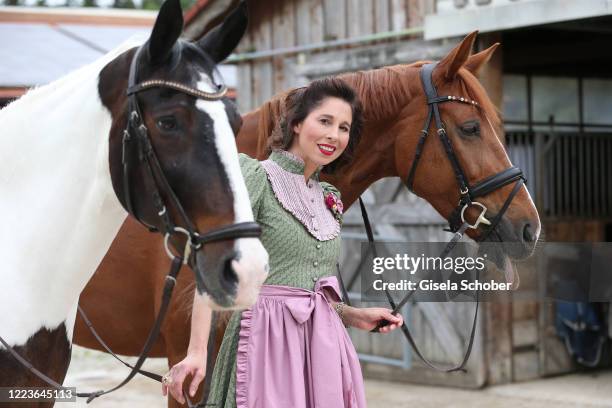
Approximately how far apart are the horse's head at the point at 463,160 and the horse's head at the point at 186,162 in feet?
5.05

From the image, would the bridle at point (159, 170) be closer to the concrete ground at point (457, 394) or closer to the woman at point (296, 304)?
the woman at point (296, 304)

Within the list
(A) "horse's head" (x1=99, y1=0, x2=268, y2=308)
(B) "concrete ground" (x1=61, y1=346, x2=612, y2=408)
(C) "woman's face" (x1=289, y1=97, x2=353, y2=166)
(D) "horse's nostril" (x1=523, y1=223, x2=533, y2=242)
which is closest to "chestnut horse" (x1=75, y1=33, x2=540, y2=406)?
(D) "horse's nostril" (x1=523, y1=223, x2=533, y2=242)

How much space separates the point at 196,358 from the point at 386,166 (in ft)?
5.34

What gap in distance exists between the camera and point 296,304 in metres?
2.39

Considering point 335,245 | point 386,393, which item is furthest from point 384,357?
point 335,245

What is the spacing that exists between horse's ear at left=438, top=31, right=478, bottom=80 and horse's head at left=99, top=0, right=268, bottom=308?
1530 millimetres

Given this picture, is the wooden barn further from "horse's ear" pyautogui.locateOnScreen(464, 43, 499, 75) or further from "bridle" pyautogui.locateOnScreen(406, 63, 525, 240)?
"bridle" pyautogui.locateOnScreen(406, 63, 525, 240)

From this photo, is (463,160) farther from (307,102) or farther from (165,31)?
(165,31)

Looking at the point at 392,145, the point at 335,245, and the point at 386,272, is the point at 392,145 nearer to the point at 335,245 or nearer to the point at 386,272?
the point at 386,272

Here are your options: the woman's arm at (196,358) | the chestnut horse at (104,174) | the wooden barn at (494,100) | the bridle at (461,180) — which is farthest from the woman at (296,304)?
the wooden barn at (494,100)

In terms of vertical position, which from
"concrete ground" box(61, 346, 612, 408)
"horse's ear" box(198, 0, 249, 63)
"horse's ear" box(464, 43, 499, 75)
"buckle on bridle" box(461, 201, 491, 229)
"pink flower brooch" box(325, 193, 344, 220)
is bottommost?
"concrete ground" box(61, 346, 612, 408)

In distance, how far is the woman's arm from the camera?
7.29ft

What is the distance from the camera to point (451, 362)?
6586 mm

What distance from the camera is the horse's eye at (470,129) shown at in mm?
3428
